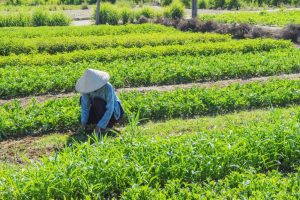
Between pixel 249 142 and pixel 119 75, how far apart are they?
18.2 feet

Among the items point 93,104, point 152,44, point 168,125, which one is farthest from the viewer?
point 152,44

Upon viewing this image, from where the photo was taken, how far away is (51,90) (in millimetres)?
10648

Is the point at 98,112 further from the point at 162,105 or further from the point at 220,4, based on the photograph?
the point at 220,4

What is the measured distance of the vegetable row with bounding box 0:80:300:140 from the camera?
795 centimetres

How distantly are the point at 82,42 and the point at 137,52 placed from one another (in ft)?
9.06

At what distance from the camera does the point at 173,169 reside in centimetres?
553

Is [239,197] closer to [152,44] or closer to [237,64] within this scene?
[237,64]

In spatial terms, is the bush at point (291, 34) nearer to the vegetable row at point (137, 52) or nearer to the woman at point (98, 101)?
the vegetable row at point (137, 52)

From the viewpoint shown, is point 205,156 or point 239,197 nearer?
point 239,197

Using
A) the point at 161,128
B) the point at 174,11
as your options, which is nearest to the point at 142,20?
the point at 174,11

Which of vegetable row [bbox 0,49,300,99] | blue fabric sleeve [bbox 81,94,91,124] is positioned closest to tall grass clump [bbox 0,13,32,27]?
vegetable row [bbox 0,49,300,99]

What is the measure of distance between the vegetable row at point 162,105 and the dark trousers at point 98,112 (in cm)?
35

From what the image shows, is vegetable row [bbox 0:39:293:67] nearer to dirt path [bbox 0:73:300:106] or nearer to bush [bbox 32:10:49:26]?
dirt path [bbox 0:73:300:106]

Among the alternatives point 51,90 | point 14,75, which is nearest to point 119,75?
point 51,90
